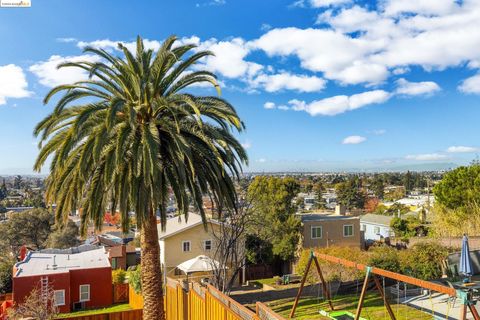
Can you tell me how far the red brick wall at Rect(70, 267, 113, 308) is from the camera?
25562 mm

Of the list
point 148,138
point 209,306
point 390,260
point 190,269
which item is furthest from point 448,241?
point 148,138

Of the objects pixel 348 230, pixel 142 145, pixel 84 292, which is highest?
pixel 142 145

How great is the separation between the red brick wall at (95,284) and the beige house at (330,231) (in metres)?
15.9

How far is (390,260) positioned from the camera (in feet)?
77.7

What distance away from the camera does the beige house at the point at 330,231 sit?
34.6m

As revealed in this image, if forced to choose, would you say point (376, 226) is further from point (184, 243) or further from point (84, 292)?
point (84, 292)

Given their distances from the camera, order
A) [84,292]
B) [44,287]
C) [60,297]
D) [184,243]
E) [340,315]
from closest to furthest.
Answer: [340,315], [44,287], [60,297], [84,292], [184,243]

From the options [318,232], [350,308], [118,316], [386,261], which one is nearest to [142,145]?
[118,316]

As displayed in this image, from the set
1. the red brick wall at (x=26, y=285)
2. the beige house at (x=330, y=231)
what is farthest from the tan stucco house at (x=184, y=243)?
the beige house at (x=330, y=231)

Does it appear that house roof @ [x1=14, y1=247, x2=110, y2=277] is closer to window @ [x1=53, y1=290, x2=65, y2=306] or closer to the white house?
window @ [x1=53, y1=290, x2=65, y2=306]

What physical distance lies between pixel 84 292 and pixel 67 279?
175 centimetres

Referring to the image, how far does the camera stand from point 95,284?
85.5 feet

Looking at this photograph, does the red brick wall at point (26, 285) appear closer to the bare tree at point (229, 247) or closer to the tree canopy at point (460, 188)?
the bare tree at point (229, 247)

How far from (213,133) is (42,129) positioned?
4.76 meters
